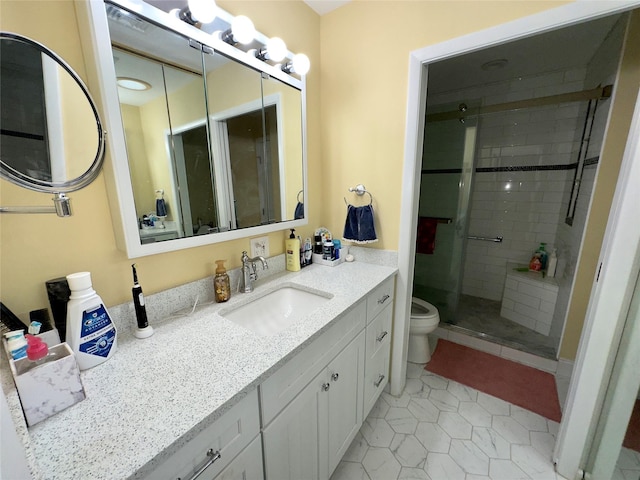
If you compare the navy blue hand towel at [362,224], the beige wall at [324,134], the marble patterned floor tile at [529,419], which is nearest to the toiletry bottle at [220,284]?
the beige wall at [324,134]

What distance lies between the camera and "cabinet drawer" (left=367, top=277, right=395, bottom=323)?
4.07 ft

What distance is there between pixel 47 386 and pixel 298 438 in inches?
27.9

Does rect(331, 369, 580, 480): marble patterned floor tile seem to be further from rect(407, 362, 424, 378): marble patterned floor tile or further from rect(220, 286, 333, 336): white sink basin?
rect(220, 286, 333, 336): white sink basin

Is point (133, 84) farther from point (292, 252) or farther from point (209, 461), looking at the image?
point (209, 461)

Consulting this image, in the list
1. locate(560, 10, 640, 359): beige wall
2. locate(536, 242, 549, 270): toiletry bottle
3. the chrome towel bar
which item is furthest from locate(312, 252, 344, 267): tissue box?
locate(536, 242, 549, 270): toiletry bottle

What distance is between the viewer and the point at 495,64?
1980 millimetres

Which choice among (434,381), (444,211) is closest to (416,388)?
(434,381)

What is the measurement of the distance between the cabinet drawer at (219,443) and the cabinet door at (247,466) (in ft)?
0.06

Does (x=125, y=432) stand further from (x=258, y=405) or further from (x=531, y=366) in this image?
(x=531, y=366)

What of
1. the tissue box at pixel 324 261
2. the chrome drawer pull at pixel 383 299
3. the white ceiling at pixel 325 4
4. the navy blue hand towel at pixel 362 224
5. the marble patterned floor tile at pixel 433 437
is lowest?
the marble patterned floor tile at pixel 433 437

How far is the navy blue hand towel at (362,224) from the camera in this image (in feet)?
4.87

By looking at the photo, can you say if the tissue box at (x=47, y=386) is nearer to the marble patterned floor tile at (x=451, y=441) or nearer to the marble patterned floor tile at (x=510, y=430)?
the marble patterned floor tile at (x=451, y=441)

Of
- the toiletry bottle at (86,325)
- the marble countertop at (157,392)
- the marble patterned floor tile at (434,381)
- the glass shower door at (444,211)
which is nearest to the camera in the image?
the marble countertop at (157,392)

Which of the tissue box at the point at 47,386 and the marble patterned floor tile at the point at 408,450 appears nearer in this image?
the tissue box at the point at 47,386
